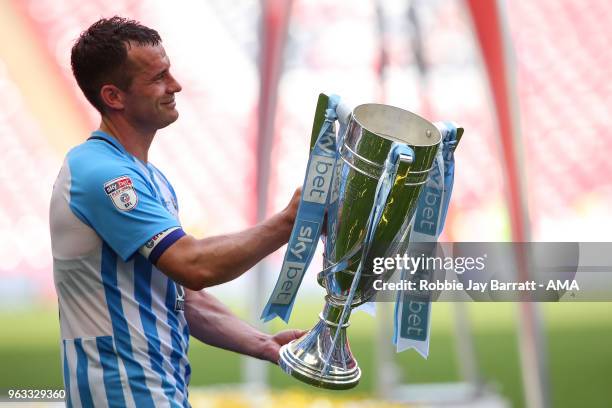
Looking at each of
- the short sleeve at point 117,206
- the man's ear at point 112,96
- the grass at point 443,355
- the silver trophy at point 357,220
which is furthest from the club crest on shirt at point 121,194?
the grass at point 443,355

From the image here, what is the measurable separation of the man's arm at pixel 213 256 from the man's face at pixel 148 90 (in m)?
0.32

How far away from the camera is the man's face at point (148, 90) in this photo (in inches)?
73.5

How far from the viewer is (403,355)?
698cm

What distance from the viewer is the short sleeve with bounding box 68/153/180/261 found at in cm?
170

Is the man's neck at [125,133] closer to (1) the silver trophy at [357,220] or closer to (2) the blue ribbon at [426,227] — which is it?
(1) the silver trophy at [357,220]

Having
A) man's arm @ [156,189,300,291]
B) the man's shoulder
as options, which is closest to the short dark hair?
the man's shoulder

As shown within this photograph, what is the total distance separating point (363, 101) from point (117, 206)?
1.82 meters

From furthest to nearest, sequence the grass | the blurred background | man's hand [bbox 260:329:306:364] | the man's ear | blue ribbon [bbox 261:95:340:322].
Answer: the grass, the blurred background, man's hand [bbox 260:329:306:364], the man's ear, blue ribbon [bbox 261:95:340:322]

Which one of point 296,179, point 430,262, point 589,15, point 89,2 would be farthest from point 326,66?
point 430,262

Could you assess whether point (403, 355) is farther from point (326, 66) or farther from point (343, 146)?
point (343, 146)

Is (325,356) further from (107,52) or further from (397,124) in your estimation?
A: (107,52)

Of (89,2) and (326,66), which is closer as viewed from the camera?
(89,2)

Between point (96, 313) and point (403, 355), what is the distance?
5442 mm

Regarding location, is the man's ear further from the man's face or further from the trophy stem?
the trophy stem
